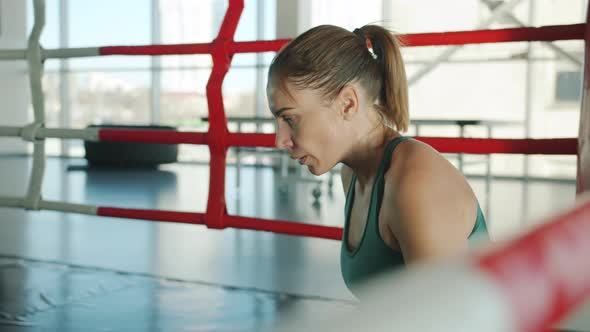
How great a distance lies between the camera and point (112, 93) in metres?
9.45

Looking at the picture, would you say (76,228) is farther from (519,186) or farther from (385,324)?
(519,186)

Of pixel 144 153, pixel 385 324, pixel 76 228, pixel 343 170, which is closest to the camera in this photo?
pixel 385 324

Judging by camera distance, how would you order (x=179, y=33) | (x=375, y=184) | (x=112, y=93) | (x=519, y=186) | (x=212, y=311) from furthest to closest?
(x=112, y=93), (x=179, y=33), (x=519, y=186), (x=212, y=311), (x=375, y=184)

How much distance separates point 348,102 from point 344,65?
57mm

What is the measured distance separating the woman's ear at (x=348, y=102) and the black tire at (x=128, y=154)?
271 inches

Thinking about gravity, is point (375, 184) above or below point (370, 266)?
above

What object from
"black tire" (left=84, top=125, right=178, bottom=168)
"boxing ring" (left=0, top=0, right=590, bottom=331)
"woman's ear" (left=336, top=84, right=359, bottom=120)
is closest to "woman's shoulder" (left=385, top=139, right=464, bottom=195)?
"woman's ear" (left=336, top=84, right=359, bottom=120)

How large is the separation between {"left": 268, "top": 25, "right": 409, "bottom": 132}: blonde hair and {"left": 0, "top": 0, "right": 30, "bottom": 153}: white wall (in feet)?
30.2

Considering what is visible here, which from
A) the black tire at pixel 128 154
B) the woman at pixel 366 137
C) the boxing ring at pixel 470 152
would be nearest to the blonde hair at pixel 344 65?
the woman at pixel 366 137

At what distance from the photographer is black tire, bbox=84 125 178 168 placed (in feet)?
25.4

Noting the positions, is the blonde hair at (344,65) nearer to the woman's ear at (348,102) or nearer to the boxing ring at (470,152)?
the woman's ear at (348,102)

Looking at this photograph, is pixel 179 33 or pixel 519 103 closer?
pixel 519 103

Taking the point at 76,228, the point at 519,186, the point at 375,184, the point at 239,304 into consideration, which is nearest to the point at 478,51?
the point at 519,186

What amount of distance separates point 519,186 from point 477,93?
134 centimetres
